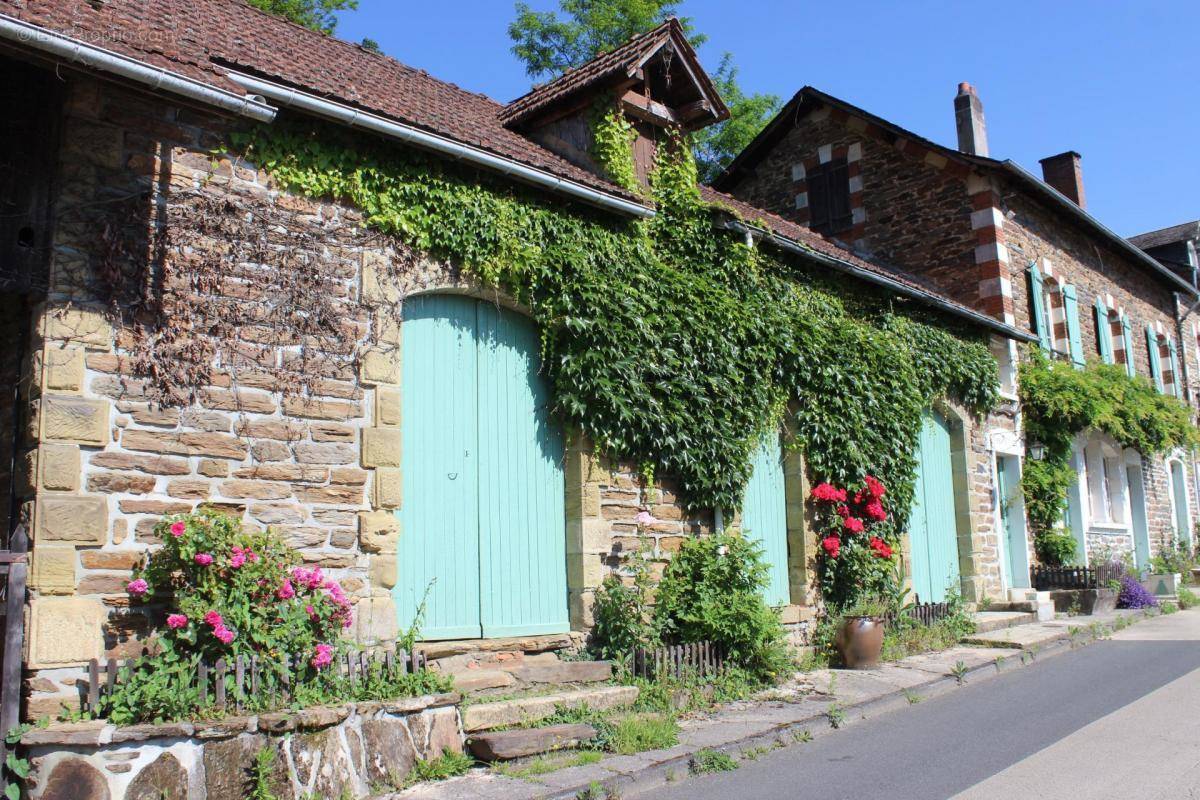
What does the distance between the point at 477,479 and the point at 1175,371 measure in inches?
742

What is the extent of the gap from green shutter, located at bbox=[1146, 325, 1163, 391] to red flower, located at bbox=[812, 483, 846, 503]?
12.8 m

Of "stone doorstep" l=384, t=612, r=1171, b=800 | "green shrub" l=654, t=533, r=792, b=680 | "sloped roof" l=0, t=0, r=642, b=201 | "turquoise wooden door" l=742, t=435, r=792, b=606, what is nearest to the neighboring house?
"turquoise wooden door" l=742, t=435, r=792, b=606

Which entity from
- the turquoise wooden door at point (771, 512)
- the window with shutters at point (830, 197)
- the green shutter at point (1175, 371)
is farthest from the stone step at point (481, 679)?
the green shutter at point (1175, 371)

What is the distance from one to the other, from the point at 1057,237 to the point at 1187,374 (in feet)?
24.7

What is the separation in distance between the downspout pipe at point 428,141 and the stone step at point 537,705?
3.84 metres

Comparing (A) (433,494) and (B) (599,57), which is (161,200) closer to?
(A) (433,494)

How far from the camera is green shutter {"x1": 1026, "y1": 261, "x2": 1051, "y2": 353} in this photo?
1521 cm

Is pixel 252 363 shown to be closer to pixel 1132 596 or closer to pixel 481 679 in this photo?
pixel 481 679

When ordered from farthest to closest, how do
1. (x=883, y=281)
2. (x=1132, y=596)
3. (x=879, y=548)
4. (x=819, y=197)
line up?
(x=819, y=197)
(x=1132, y=596)
(x=883, y=281)
(x=879, y=548)

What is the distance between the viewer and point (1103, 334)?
17.8 metres

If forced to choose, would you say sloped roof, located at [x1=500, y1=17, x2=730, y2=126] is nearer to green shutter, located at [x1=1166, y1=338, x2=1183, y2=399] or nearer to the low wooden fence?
the low wooden fence

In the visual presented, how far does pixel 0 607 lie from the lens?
5152 millimetres

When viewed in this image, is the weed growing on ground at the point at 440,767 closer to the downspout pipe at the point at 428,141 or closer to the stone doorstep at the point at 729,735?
the stone doorstep at the point at 729,735

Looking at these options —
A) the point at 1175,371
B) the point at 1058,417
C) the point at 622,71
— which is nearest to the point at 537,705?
the point at 622,71
